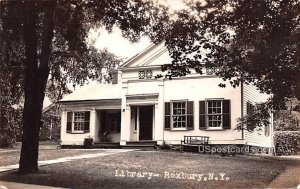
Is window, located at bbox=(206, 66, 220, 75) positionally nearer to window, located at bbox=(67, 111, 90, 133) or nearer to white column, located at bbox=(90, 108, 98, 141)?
white column, located at bbox=(90, 108, 98, 141)

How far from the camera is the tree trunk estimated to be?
626cm

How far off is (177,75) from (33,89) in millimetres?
2131

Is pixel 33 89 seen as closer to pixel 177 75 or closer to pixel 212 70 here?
pixel 177 75

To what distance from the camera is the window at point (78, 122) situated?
1433 centimetres

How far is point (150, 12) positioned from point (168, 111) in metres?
3.75

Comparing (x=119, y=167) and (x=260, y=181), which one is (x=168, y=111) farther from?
(x=260, y=181)

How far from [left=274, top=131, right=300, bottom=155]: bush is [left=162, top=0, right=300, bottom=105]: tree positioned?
48.8 inches

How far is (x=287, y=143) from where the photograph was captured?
7016 mm

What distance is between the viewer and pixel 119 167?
6320mm

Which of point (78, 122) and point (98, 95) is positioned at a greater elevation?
point (98, 95)

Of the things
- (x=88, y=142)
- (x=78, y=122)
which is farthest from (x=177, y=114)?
(x=78, y=122)

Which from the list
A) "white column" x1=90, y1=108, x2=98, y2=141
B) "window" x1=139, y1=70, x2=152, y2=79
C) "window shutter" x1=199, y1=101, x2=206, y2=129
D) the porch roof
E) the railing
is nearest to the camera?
the railing

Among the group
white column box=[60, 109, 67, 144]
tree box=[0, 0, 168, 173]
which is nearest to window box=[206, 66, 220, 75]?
tree box=[0, 0, 168, 173]

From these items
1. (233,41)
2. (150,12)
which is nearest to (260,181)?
(233,41)
